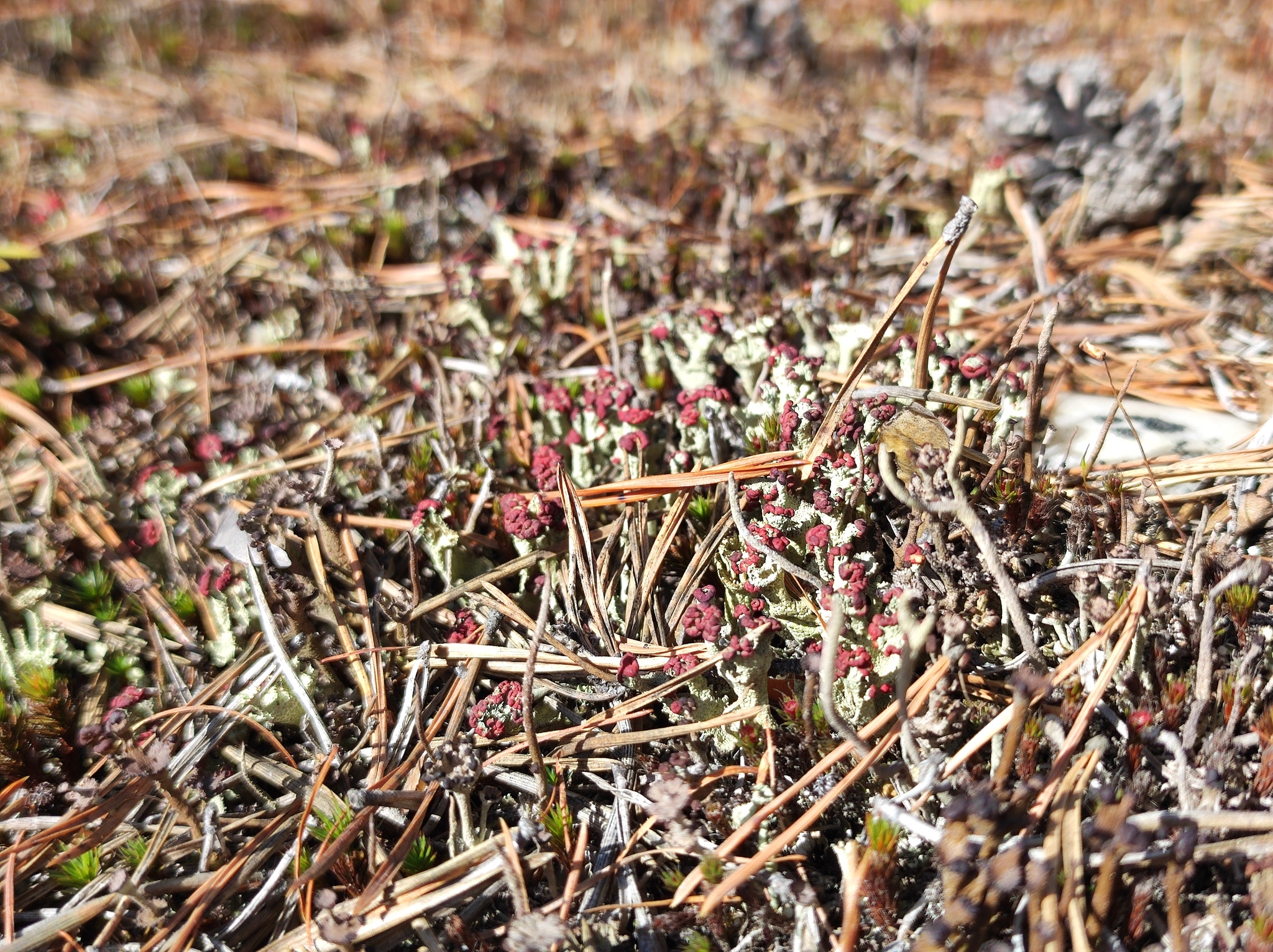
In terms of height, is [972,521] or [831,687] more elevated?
[972,521]

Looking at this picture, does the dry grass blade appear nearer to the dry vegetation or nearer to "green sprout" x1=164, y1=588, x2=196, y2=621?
the dry vegetation

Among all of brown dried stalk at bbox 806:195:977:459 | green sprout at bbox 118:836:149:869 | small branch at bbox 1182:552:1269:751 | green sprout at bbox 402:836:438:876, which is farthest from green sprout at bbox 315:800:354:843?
small branch at bbox 1182:552:1269:751

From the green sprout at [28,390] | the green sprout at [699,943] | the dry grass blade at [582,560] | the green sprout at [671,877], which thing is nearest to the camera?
the green sprout at [699,943]

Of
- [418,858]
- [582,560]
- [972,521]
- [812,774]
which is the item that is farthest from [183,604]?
[972,521]

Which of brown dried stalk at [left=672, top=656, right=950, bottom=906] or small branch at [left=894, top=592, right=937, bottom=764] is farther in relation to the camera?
brown dried stalk at [left=672, top=656, right=950, bottom=906]

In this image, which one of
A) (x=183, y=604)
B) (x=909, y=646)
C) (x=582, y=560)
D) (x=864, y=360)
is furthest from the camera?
(x=183, y=604)

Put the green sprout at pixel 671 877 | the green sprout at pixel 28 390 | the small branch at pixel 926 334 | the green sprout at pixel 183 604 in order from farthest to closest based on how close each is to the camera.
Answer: the green sprout at pixel 28 390
the green sprout at pixel 183 604
the small branch at pixel 926 334
the green sprout at pixel 671 877

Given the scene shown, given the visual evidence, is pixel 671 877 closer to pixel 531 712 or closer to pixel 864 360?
pixel 531 712

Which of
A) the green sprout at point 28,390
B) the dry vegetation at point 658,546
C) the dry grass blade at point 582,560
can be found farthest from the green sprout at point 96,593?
the dry grass blade at point 582,560

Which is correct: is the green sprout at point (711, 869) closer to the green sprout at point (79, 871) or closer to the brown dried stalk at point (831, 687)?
the brown dried stalk at point (831, 687)

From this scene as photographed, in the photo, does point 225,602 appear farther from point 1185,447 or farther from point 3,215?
point 3,215
